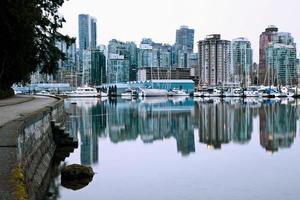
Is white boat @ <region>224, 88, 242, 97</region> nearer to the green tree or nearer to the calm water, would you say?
the calm water

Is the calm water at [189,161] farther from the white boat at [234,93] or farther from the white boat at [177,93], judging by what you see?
the white boat at [177,93]

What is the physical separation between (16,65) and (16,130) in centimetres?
2759

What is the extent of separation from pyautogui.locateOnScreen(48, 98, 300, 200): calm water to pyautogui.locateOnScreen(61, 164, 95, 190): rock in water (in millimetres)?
313

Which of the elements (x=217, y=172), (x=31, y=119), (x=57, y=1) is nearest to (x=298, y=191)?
(x=217, y=172)

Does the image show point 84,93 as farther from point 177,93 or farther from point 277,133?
point 277,133

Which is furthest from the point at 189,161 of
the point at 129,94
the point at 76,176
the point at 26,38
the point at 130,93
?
the point at 130,93

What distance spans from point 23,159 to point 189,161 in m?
14.2

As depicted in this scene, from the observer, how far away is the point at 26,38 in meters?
36.9

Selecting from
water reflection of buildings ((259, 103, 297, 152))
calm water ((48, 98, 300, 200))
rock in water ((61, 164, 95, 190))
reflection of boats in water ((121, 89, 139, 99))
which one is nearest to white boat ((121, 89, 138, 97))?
reflection of boats in water ((121, 89, 139, 99))

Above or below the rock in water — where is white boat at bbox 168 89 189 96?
Answer: below

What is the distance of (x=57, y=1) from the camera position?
Answer: 4953cm

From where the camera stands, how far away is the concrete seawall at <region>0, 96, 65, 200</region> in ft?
32.7

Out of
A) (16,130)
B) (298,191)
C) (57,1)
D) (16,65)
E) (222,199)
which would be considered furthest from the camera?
(57,1)

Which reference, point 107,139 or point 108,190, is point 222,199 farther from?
point 107,139
